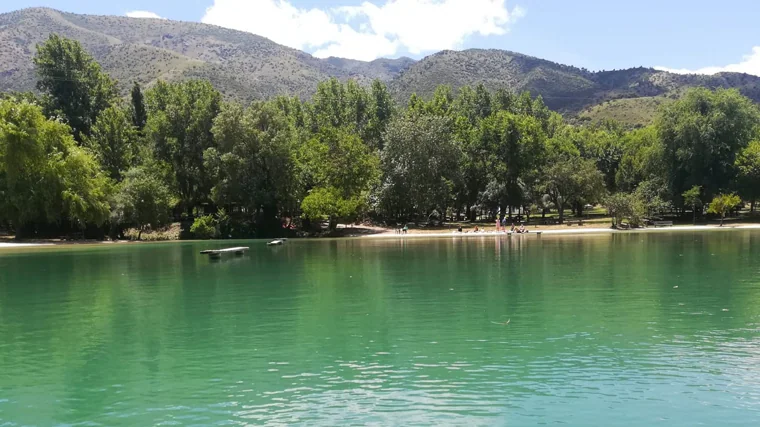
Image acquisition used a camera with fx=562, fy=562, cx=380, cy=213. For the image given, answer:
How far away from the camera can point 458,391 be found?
11758 millimetres

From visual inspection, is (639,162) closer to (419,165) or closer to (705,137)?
(705,137)

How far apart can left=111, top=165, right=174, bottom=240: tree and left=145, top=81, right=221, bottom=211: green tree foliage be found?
4528 millimetres

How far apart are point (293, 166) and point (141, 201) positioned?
61.4 ft

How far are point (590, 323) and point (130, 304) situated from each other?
1793cm

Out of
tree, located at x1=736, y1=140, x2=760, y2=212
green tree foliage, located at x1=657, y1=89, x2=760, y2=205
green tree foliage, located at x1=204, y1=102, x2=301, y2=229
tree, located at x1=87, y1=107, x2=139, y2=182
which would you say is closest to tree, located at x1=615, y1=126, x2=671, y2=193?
green tree foliage, located at x1=657, y1=89, x2=760, y2=205

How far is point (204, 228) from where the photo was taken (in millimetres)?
69938

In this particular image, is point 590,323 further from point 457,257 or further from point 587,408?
point 457,257

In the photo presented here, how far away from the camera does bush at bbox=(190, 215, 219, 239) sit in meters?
69.6

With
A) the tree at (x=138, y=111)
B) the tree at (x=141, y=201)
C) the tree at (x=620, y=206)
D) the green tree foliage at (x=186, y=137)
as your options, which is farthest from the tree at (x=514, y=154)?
the tree at (x=138, y=111)

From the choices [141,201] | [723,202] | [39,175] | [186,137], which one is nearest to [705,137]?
[723,202]

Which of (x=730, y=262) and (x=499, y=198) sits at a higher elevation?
(x=499, y=198)

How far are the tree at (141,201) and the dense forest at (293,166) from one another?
0.61 ft

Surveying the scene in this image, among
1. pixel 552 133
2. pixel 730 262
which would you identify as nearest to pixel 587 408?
pixel 730 262

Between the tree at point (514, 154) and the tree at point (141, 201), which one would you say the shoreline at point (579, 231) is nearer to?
the tree at point (514, 154)
